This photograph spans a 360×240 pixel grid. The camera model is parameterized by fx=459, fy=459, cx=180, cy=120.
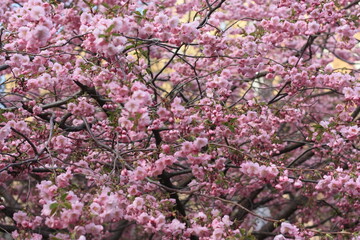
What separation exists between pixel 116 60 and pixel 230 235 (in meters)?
1.43

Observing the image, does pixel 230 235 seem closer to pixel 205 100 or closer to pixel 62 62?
pixel 205 100

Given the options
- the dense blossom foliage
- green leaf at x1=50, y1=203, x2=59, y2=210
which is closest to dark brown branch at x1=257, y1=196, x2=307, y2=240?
the dense blossom foliage

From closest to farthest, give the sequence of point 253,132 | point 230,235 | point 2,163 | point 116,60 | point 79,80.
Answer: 1. point 230,235
2. point 116,60
3. point 79,80
4. point 2,163
5. point 253,132

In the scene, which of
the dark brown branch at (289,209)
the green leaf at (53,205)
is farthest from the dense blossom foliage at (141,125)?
the dark brown branch at (289,209)

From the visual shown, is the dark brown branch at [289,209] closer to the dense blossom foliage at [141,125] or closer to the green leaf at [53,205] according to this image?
Answer: the dense blossom foliage at [141,125]

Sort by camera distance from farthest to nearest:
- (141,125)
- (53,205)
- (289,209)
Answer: (289,209)
(141,125)
(53,205)

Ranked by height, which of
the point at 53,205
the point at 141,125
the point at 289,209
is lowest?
the point at 53,205

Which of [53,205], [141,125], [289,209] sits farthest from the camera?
[289,209]

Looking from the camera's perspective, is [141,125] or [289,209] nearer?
[141,125]

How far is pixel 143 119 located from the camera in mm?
2762

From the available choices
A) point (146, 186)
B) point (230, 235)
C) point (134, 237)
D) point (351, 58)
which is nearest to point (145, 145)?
point (146, 186)

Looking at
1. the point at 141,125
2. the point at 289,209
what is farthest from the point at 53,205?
the point at 289,209

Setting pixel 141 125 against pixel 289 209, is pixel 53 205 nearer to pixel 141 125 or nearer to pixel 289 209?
pixel 141 125

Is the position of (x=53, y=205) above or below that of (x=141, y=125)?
below
